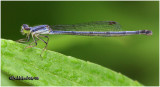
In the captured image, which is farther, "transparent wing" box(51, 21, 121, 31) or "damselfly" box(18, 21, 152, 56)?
"transparent wing" box(51, 21, 121, 31)

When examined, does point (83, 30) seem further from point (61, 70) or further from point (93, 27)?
point (61, 70)

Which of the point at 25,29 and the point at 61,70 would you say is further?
the point at 25,29

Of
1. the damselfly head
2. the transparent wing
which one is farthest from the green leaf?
the transparent wing

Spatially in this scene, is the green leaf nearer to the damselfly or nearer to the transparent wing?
the damselfly

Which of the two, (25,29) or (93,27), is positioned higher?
(25,29)

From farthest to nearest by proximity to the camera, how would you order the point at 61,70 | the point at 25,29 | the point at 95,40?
the point at 95,40 → the point at 25,29 → the point at 61,70

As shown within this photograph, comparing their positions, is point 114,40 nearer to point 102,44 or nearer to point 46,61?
point 102,44

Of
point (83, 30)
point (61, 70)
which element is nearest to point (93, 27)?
point (83, 30)

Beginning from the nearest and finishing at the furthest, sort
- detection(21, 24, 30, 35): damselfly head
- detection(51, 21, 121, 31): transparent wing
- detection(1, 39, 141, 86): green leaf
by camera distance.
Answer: detection(1, 39, 141, 86): green leaf
detection(21, 24, 30, 35): damselfly head
detection(51, 21, 121, 31): transparent wing
